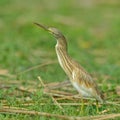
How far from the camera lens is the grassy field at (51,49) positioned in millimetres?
6496

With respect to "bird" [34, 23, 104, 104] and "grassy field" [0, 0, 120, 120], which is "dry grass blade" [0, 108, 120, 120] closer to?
"grassy field" [0, 0, 120, 120]

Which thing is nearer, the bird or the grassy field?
the bird

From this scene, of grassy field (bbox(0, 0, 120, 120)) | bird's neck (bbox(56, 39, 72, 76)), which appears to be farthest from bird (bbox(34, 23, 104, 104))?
grassy field (bbox(0, 0, 120, 120))

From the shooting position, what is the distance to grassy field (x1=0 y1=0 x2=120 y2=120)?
256 inches

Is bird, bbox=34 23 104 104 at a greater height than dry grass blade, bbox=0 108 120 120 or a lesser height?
greater

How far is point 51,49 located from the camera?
10570 millimetres

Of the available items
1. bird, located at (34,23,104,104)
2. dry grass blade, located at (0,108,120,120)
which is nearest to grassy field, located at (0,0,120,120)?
dry grass blade, located at (0,108,120,120)

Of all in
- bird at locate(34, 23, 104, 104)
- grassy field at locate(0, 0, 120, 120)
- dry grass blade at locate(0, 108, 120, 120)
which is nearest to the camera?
dry grass blade at locate(0, 108, 120, 120)

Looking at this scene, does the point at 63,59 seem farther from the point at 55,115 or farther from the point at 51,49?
the point at 51,49

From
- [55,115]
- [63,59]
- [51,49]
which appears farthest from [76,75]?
[51,49]

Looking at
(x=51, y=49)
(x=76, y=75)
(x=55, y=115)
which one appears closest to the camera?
(x=55, y=115)

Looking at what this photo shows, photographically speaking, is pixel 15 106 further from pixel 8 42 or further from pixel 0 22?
pixel 0 22

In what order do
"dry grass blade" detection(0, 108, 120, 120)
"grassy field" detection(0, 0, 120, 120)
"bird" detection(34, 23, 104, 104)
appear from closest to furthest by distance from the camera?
"dry grass blade" detection(0, 108, 120, 120) < "bird" detection(34, 23, 104, 104) < "grassy field" detection(0, 0, 120, 120)

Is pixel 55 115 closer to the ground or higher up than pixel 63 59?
closer to the ground
